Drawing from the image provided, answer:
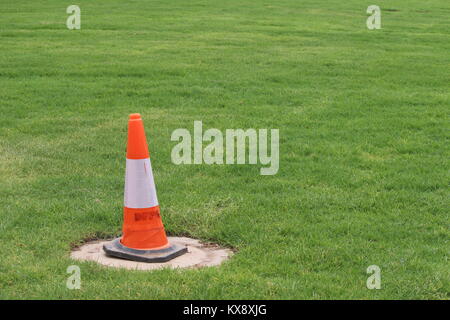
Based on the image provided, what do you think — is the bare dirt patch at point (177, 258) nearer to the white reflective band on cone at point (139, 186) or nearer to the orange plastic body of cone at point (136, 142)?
the white reflective band on cone at point (139, 186)

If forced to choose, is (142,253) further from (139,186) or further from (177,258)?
(139,186)

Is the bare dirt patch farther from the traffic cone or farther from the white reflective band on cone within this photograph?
the white reflective band on cone

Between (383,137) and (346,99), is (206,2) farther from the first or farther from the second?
(383,137)

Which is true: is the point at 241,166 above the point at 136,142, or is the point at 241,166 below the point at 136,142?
below

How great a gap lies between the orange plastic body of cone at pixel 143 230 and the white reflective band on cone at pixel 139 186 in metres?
0.05

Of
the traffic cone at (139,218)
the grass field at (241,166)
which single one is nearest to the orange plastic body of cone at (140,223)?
the traffic cone at (139,218)

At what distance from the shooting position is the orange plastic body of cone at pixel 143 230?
554cm

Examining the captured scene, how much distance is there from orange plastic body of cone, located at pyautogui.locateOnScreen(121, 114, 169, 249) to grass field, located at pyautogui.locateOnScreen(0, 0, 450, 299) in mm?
460

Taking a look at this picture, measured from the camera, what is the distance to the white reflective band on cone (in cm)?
561

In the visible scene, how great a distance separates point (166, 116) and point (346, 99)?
114 inches

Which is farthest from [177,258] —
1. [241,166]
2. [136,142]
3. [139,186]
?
[241,166]

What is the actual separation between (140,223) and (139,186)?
0.29 metres

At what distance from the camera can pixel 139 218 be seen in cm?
557
